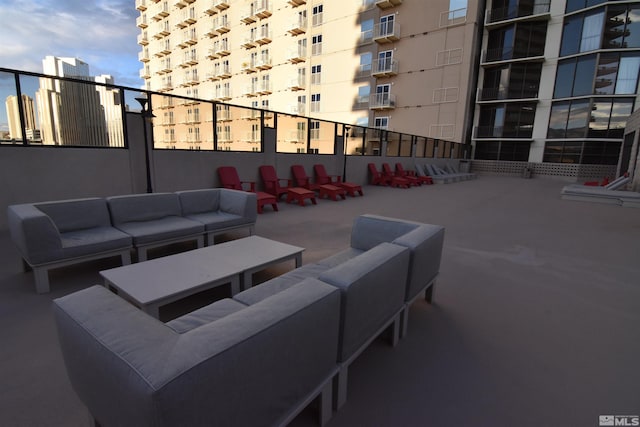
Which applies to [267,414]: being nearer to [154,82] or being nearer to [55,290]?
[55,290]

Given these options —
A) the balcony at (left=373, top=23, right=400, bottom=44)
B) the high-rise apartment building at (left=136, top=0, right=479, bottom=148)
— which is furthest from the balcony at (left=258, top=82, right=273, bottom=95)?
the balcony at (left=373, top=23, right=400, bottom=44)

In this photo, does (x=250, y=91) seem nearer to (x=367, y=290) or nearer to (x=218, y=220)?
(x=218, y=220)

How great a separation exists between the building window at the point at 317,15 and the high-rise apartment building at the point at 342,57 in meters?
0.06

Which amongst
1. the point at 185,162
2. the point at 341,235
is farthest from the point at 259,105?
the point at 341,235

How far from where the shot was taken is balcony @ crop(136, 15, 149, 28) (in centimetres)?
3525

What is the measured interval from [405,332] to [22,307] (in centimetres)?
305

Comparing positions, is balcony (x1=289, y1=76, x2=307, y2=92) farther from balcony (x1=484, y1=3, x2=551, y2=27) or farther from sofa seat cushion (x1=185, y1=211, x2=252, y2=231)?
sofa seat cushion (x1=185, y1=211, x2=252, y2=231)

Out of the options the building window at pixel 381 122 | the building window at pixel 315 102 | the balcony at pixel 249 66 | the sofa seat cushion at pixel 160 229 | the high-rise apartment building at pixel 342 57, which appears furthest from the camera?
the balcony at pixel 249 66

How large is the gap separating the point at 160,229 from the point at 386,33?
21.8 meters

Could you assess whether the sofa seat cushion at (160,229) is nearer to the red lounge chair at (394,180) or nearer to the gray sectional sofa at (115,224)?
the gray sectional sofa at (115,224)

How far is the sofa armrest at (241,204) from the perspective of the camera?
4352 mm

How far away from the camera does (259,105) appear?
28188 millimetres

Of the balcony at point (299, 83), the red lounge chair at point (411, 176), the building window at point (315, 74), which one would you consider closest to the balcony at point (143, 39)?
the balcony at point (299, 83)

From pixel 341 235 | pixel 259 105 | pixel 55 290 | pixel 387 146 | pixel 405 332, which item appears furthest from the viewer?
pixel 259 105
